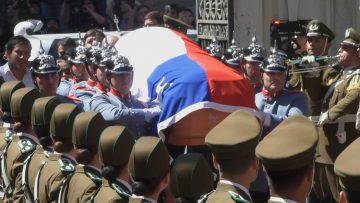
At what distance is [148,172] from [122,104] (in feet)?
8.02

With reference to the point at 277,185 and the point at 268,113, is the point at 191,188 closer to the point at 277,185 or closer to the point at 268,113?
the point at 277,185

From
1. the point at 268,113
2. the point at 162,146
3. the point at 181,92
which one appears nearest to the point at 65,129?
the point at 162,146

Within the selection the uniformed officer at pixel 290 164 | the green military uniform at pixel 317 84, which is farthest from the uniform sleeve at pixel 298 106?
the uniformed officer at pixel 290 164

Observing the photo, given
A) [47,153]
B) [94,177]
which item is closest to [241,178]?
[94,177]

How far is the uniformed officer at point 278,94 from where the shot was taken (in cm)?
753

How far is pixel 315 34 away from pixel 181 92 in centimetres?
173

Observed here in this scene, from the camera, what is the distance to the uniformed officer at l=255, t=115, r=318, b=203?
4051mm

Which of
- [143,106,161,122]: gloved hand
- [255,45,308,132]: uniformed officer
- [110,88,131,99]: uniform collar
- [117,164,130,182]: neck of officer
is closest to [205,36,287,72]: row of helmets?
[255,45,308,132]: uniformed officer

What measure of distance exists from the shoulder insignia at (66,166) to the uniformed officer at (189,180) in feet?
3.04

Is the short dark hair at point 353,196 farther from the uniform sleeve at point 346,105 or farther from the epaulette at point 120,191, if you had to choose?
the uniform sleeve at point 346,105

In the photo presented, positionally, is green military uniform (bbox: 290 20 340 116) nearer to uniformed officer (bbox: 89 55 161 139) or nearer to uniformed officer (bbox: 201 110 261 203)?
uniformed officer (bbox: 89 55 161 139)

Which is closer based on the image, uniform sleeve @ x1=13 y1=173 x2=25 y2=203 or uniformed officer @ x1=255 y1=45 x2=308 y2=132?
uniform sleeve @ x1=13 y1=173 x2=25 y2=203

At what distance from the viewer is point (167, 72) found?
765 cm

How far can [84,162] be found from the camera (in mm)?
5605
